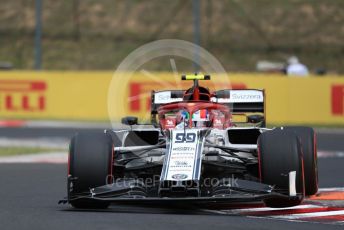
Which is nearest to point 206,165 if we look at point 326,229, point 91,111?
point 326,229

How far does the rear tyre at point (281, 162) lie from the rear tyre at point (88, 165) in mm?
1773

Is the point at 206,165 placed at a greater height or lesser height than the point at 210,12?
lesser

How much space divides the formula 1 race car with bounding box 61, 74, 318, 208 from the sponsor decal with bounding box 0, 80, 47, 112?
60.0 feet

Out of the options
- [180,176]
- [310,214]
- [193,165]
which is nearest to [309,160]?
[310,214]

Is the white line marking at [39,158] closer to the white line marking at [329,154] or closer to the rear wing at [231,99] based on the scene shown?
the white line marking at [329,154]

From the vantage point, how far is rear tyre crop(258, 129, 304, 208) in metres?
11.9

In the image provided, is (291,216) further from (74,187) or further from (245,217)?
(74,187)

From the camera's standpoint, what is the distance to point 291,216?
38.6ft

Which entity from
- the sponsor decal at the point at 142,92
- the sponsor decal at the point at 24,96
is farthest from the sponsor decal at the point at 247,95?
the sponsor decal at the point at 24,96

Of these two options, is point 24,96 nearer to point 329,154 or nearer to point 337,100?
point 337,100

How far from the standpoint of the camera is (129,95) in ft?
102

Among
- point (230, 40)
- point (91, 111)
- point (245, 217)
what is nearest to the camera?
point (245, 217)

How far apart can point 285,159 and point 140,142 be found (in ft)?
8.16

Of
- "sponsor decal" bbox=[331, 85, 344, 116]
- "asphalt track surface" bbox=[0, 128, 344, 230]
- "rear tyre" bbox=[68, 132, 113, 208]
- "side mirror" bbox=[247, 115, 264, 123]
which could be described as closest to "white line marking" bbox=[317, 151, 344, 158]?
"asphalt track surface" bbox=[0, 128, 344, 230]
